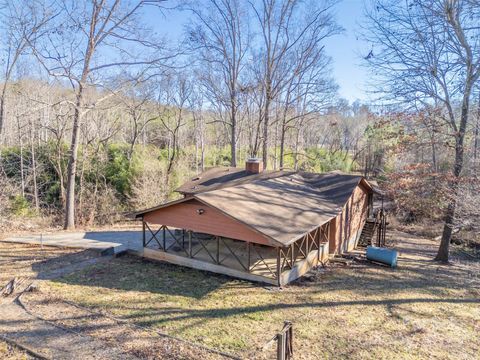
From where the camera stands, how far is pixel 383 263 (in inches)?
575

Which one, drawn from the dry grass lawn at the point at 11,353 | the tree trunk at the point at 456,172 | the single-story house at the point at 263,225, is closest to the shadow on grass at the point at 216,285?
the single-story house at the point at 263,225

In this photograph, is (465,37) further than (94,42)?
No

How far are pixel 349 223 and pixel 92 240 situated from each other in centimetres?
1330

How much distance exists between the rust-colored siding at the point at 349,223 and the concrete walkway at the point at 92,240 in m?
9.16

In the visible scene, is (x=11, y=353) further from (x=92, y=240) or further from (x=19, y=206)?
(x=19, y=206)

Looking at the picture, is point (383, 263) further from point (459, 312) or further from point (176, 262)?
point (176, 262)

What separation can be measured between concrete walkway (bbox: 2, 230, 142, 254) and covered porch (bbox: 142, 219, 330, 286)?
1434mm

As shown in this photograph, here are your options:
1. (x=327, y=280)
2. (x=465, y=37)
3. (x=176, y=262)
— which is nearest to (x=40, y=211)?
(x=176, y=262)

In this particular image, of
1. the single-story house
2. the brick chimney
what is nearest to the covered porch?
the single-story house

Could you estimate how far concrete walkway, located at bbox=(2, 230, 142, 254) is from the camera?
15383mm

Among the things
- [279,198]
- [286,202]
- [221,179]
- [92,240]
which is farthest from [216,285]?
[221,179]

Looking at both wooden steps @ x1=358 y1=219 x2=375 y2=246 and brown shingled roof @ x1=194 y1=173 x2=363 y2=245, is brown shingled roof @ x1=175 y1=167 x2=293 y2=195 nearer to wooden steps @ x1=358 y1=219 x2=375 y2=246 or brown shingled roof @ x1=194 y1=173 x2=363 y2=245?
brown shingled roof @ x1=194 y1=173 x2=363 y2=245

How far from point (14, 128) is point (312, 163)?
30760 mm

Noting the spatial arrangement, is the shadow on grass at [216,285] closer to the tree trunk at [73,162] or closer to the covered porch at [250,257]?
the covered porch at [250,257]
